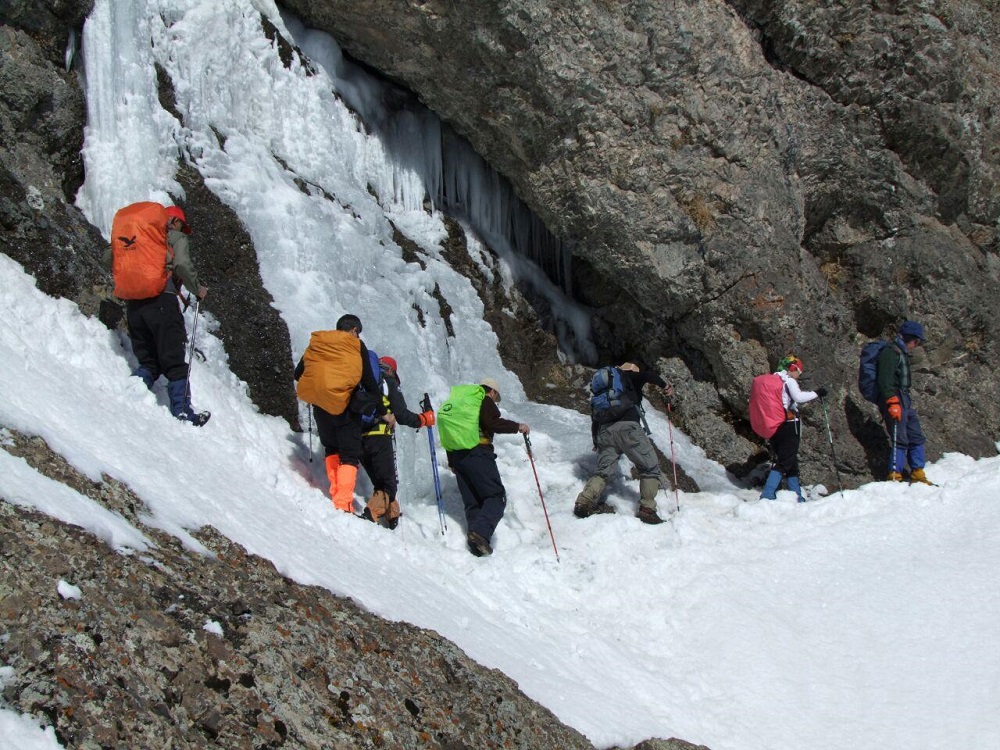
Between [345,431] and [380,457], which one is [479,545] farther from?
[345,431]

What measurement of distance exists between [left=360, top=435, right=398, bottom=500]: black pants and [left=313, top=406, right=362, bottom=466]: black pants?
0.54ft

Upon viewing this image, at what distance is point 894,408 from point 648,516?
409 cm

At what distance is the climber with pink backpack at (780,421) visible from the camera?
10227mm

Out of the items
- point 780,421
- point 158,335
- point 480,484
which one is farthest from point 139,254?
point 780,421

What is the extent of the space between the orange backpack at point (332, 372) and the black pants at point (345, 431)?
4.6 inches

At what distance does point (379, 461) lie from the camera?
7777mm

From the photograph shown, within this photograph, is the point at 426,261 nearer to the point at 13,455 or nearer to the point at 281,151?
the point at 281,151

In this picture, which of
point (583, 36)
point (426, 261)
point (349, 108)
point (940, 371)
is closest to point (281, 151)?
point (349, 108)

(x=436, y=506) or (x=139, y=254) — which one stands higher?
(x=139, y=254)

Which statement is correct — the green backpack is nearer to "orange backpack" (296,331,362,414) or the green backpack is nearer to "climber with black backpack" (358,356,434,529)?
"climber with black backpack" (358,356,434,529)

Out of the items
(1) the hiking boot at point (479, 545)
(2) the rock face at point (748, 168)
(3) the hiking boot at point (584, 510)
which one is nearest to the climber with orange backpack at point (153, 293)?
(1) the hiking boot at point (479, 545)

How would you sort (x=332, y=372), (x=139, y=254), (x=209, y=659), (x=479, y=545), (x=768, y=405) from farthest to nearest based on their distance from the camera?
(x=768, y=405) < (x=479, y=545) < (x=332, y=372) < (x=139, y=254) < (x=209, y=659)

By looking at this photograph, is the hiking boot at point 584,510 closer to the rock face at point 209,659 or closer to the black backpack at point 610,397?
the black backpack at point 610,397

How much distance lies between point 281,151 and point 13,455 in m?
7.28
